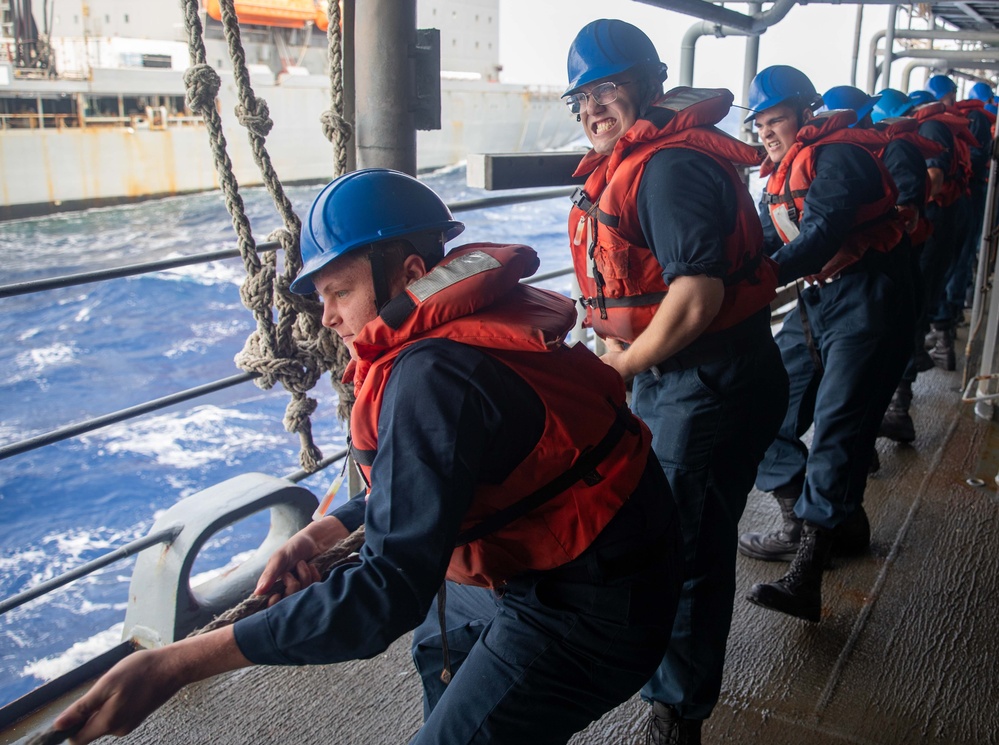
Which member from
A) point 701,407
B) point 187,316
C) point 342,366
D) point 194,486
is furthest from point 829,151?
point 187,316

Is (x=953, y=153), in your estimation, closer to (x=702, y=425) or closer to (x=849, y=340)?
(x=849, y=340)

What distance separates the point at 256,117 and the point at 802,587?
82.0 inches

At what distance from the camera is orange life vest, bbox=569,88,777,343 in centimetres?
199

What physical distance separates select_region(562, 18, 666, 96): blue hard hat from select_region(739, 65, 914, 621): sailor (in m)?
0.90

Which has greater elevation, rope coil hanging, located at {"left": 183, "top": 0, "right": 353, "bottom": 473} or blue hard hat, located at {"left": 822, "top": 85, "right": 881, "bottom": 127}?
blue hard hat, located at {"left": 822, "top": 85, "right": 881, "bottom": 127}

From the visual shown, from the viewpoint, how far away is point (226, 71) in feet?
107

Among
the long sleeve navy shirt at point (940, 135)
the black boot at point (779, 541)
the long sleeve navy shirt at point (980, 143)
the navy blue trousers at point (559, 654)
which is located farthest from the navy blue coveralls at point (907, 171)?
the navy blue trousers at point (559, 654)

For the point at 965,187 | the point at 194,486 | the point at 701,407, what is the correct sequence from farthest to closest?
the point at 194,486, the point at 965,187, the point at 701,407

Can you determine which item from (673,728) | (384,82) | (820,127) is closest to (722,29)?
(820,127)

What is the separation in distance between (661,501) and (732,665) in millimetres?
1232

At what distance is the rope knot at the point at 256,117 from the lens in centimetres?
189

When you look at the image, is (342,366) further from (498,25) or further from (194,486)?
(498,25)

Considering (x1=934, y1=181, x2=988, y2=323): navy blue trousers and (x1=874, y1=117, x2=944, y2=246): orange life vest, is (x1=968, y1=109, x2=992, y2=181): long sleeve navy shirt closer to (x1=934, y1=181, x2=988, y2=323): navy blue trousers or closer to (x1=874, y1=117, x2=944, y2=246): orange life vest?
(x1=934, y1=181, x2=988, y2=323): navy blue trousers

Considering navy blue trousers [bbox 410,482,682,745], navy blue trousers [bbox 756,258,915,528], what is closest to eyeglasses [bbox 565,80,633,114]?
navy blue trousers [bbox 410,482,682,745]
